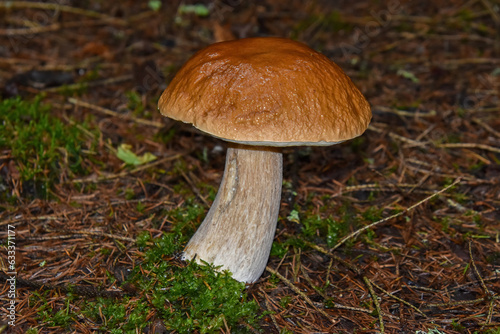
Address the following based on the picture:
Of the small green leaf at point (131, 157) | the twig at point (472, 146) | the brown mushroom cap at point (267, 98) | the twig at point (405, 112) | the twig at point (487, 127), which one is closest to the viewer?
the brown mushroom cap at point (267, 98)

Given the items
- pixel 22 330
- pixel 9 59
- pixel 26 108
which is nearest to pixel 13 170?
pixel 26 108

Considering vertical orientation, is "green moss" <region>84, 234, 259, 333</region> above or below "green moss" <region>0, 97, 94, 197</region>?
below

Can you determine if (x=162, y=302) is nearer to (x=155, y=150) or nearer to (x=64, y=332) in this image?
(x=64, y=332)

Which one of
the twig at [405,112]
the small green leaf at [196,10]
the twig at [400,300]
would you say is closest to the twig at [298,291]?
the twig at [400,300]

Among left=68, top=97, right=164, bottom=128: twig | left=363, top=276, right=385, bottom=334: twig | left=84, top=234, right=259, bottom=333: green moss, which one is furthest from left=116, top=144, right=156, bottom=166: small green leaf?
left=363, top=276, right=385, bottom=334: twig

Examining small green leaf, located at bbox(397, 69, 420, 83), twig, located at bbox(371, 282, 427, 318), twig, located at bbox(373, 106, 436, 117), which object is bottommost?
twig, located at bbox(371, 282, 427, 318)

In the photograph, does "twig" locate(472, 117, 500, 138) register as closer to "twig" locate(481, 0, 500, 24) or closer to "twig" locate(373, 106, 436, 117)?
"twig" locate(373, 106, 436, 117)

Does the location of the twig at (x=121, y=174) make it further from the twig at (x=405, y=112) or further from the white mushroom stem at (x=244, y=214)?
the twig at (x=405, y=112)
